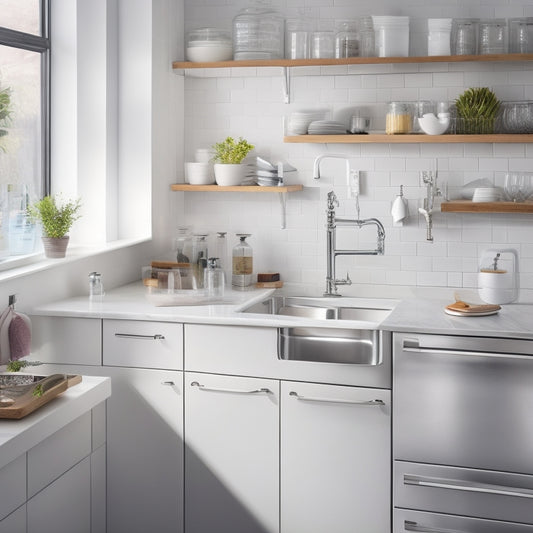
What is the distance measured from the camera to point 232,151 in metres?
4.49

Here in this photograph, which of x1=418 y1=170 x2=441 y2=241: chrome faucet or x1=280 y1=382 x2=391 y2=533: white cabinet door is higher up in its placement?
x1=418 y1=170 x2=441 y2=241: chrome faucet

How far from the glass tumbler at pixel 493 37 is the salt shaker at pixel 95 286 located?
2132mm

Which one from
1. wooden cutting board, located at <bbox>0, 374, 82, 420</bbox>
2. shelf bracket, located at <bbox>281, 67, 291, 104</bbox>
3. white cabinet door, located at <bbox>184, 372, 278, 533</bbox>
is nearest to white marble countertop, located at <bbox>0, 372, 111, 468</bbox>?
wooden cutting board, located at <bbox>0, 374, 82, 420</bbox>

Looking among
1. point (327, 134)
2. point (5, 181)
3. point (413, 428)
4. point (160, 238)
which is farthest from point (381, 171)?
point (5, 181)

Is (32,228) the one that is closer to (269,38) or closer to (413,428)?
(269,38)

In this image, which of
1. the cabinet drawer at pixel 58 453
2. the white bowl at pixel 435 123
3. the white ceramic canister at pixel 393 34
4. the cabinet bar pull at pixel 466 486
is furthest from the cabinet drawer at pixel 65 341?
the white ceramic canister at pixel 393 34

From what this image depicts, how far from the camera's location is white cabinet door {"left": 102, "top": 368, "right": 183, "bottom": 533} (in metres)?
3.64

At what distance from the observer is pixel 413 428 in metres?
3.37

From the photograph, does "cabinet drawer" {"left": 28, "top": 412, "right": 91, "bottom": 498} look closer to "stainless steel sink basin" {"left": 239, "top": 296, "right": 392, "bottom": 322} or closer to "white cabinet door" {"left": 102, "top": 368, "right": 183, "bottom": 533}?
"white cabinet door" {"left": 102, "top": 368, "right": 183, "bottom": 533}

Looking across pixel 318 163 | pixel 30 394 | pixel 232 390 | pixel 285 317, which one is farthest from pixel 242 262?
pixel 30 394

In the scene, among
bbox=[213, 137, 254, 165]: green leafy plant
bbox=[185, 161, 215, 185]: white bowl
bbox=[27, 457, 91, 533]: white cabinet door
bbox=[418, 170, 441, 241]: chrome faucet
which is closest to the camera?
bbox=[27, 457, 91, 533]: white cabinet door

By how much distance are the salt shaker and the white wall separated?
3.31ft

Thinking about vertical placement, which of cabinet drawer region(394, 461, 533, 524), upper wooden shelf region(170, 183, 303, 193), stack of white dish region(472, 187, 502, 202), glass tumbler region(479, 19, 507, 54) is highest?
glass tumbler region(479, 19, 507, 54)

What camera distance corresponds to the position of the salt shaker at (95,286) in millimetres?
3875
